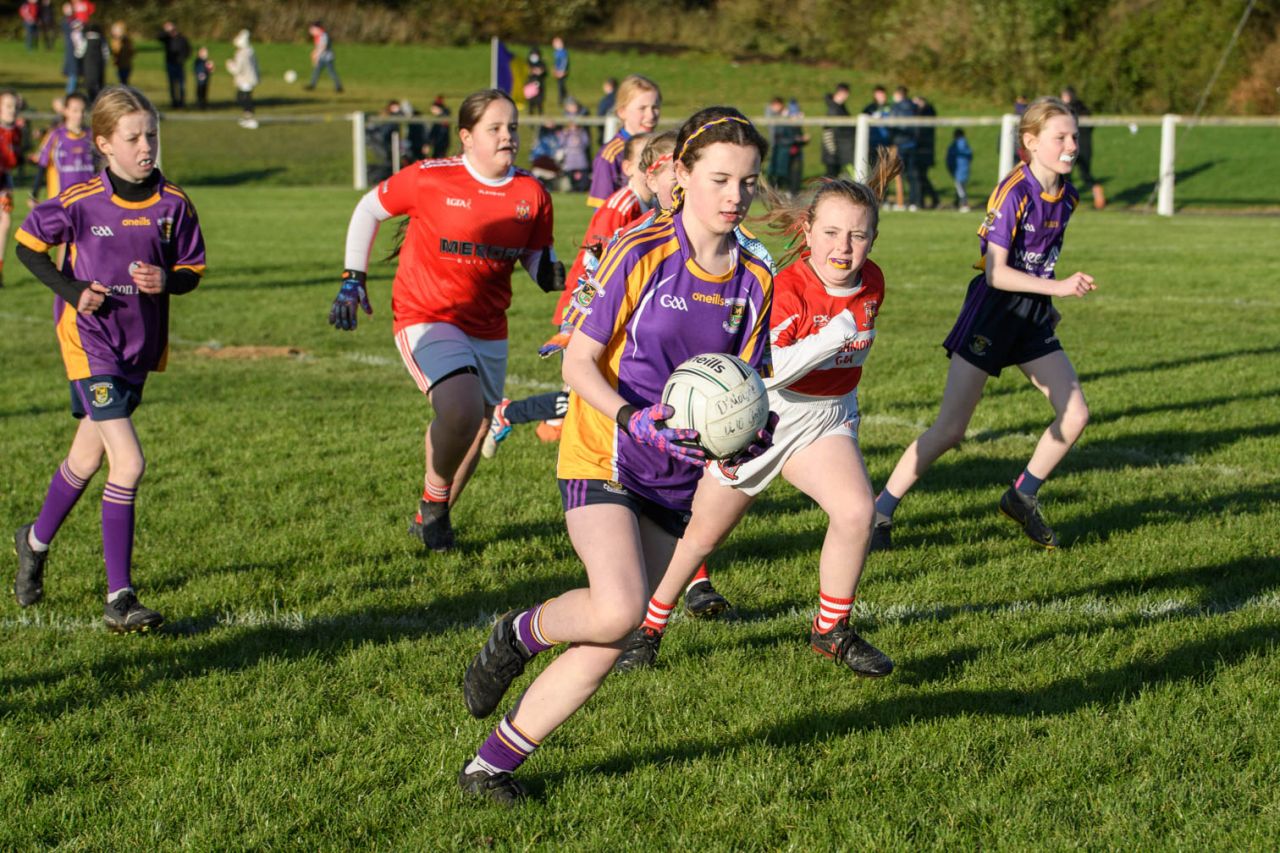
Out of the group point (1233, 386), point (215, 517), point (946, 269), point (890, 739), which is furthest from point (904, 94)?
point (890, 739)

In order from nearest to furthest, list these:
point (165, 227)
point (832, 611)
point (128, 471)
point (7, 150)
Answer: point (832, 611) → point (128, 471) → point (165, 227) → point (7, 150)

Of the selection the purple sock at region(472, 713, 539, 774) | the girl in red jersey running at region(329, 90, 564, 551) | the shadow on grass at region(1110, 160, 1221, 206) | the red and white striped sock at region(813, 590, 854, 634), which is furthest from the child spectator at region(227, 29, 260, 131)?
the purple sock at region(472, 713, 539, 774)

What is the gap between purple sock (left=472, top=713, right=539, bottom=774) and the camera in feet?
12.6

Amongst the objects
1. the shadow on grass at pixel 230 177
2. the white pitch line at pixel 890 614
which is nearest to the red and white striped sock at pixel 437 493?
the white pitch line at pixel 890 614

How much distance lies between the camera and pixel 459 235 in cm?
661

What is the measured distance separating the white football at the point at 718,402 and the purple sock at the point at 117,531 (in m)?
2.79

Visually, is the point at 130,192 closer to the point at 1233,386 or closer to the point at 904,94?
the point at 1233,386

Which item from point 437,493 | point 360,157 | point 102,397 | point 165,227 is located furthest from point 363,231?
point 360,157

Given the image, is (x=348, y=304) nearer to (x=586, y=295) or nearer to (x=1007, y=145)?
(x=586, y=295)

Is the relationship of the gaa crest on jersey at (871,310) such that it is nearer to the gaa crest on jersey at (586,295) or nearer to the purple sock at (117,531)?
the gaa crest on jersey at (586,295)

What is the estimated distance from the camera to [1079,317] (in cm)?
1355

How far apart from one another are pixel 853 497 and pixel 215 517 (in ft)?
11.9

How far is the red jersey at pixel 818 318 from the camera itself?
4.99m

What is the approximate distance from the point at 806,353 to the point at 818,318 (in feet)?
0.84
